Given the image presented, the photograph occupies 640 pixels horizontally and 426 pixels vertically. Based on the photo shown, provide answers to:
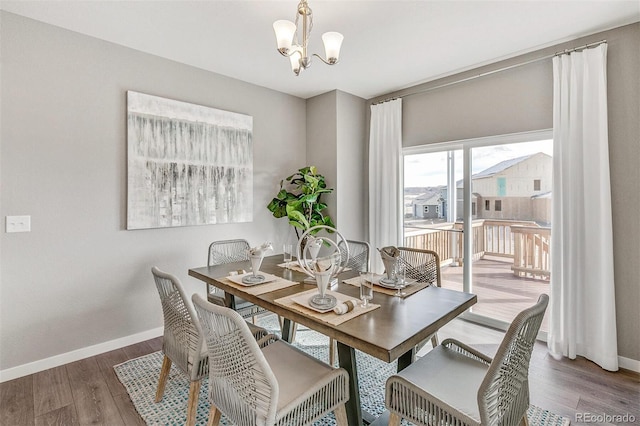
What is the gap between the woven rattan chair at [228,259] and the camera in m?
2.69

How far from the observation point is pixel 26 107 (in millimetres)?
2434

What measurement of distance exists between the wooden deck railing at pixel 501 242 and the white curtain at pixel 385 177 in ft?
1.31

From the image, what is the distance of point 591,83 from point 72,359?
15.6 ft

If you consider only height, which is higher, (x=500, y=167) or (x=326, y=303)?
(x=500, y=167)

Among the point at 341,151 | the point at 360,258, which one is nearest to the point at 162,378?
the point at 360,258

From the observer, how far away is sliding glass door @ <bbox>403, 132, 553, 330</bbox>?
122 inches

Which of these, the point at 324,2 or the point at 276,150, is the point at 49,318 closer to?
the point at 276,150

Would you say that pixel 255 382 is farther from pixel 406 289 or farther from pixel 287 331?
pixel 287 331

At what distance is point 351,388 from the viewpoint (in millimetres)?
1636

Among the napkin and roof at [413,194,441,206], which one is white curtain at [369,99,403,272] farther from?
the napkin

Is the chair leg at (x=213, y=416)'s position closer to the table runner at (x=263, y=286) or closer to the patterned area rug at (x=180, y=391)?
the patterned area rug at (x=180, y=391)

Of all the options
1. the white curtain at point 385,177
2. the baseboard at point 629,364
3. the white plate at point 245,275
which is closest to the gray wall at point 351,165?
the white curtain at point 385,177

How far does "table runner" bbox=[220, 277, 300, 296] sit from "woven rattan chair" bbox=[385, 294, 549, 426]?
2.96 feet

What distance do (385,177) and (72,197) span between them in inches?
126
